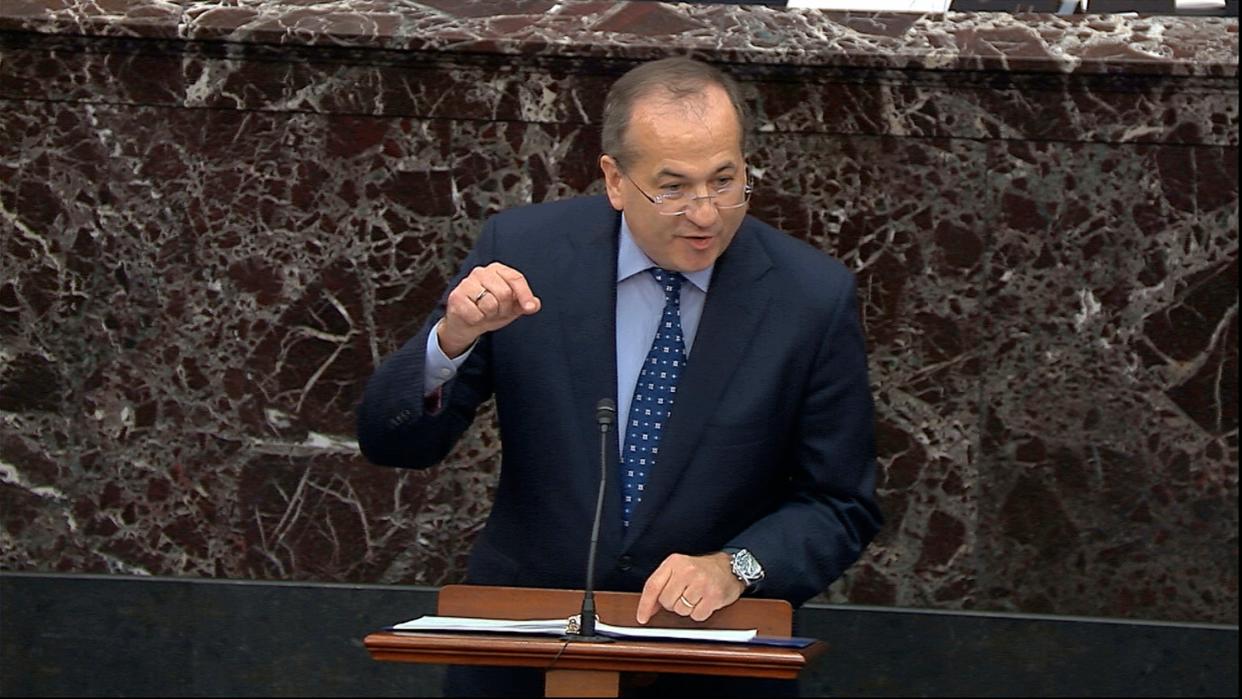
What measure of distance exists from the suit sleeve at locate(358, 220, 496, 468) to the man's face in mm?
335

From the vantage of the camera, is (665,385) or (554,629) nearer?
(554,629)

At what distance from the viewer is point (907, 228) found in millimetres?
4426

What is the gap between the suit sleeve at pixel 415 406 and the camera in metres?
3.22

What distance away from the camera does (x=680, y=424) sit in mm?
3275

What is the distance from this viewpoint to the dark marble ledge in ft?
14.3

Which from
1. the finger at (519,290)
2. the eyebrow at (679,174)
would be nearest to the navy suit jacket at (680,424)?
the eyebrow at (679,174)

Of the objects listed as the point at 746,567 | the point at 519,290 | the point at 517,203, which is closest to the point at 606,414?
the point at 519,290

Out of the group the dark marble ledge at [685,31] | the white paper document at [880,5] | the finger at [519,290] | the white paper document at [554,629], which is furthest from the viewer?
the white paper document at [880,5]

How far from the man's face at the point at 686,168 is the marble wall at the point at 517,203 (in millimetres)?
1114

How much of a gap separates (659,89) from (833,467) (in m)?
0.70

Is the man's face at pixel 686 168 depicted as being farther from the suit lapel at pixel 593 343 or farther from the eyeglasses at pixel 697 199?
the suit lapel at pixel 593 343

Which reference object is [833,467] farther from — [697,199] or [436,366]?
[436,366]

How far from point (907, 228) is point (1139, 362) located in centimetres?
61

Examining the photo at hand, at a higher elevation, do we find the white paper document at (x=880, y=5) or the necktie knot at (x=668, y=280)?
the white paper document at (x=880, y=5)
